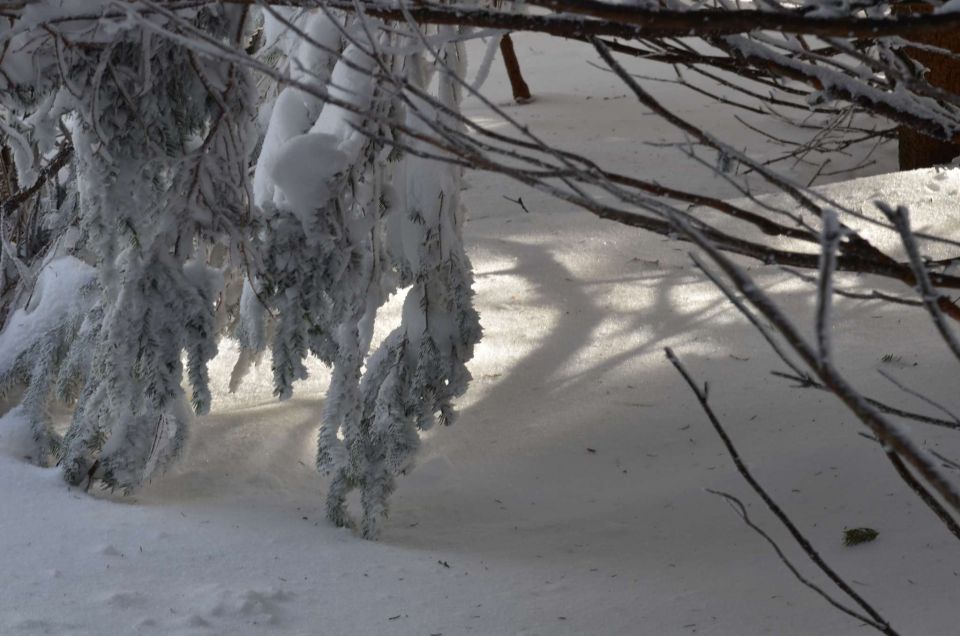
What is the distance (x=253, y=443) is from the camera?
369 centimetres

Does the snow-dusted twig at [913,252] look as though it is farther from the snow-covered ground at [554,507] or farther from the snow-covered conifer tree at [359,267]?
the snow-covered conifer tree at [359,267]

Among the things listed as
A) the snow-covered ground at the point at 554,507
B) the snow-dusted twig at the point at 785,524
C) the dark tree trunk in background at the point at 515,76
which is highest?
the dark tree trunk in background at the point at 515,76

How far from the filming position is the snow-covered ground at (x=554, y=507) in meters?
2.42

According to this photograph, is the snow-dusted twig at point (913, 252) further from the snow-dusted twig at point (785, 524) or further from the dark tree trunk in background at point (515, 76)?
the dark tree trunk in background at point (515, 76)

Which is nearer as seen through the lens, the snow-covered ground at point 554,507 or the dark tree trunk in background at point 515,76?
the snow-covered ground at point 554,507

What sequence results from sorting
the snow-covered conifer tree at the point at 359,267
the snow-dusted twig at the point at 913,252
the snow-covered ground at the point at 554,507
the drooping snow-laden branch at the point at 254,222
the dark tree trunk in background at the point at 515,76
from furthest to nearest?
the dark tree trunk in background at the point at 515,76 → the snow-covered conifer tree at the point at 359,267 → the drooping snow-laden branch at the point at 254,222 → the snow-covered ground at the point at 554,507 → the snow-dusted twig at the point at 913,252

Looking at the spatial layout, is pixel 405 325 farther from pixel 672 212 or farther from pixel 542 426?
pixel 672 212

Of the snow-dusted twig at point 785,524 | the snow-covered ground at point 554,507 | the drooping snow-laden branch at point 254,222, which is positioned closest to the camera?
the snow-dusted twig at point 785,524

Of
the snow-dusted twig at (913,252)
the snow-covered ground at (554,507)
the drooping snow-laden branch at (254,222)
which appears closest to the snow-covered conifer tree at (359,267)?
the drooping snow-laden branch at (254,222)

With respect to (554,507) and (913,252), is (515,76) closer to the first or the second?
(554,507)

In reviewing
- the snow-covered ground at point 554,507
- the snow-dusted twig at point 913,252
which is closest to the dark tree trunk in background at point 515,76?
the snow-covered ground at point 554,507

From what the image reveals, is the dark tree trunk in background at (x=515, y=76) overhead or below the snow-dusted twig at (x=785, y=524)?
overhead

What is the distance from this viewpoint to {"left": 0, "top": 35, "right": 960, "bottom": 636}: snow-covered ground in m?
2.42

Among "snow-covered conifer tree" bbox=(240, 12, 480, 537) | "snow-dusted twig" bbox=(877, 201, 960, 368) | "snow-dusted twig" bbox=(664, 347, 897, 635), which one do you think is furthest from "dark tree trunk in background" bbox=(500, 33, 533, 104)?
"snow-dusted twig" bbox=(877, 201, 960, 368)
